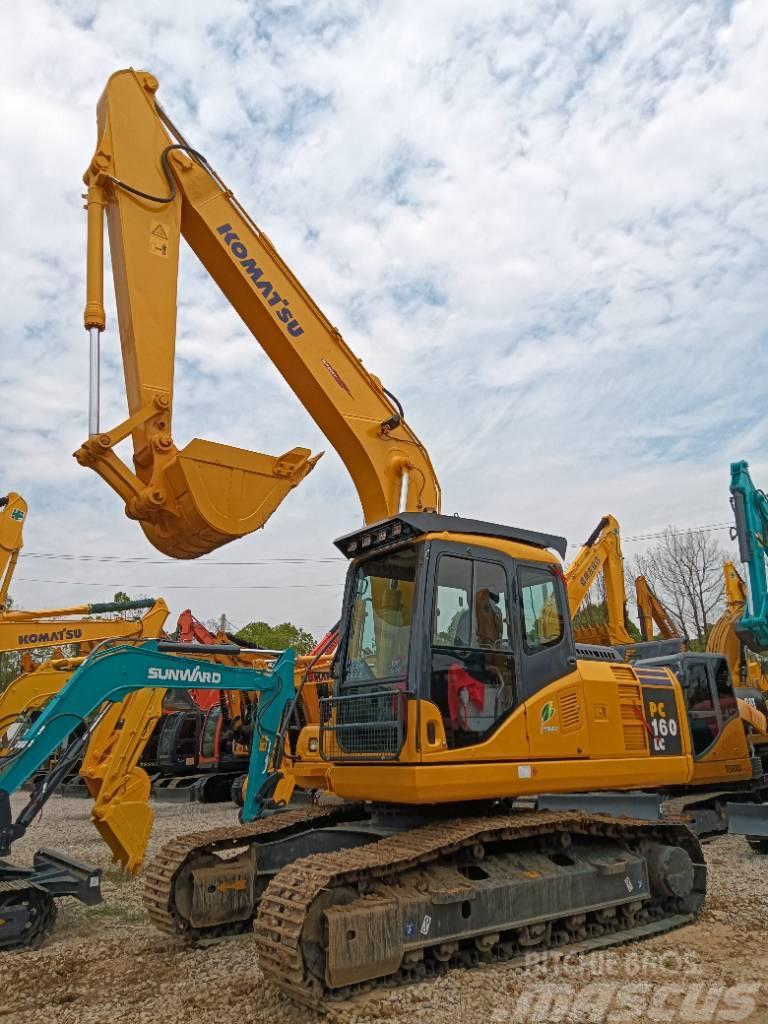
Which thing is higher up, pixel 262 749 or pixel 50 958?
pixel 262 749

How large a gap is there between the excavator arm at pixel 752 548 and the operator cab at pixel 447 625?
605 cm

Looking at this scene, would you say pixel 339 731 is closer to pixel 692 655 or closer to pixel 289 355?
pixel 289 355

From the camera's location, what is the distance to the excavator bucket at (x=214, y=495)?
24.6 ft

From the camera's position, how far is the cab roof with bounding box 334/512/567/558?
6.05 metres

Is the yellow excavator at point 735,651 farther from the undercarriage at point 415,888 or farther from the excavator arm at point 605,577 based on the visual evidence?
the undercarriage at point 415,888

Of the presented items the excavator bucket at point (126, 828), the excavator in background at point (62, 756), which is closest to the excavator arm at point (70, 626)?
the excavator bucket at point (126, 828)

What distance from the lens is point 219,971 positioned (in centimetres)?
564

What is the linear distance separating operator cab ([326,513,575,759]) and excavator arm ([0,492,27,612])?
27.2 feet

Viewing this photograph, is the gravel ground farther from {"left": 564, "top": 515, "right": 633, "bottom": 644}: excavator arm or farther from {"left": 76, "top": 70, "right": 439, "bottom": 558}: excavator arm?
{"left": 564, "top": 515, "right": 633, "bottom": 644}: excavator arm

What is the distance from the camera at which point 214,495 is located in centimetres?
760

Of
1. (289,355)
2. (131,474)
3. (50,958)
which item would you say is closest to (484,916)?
(50,958)

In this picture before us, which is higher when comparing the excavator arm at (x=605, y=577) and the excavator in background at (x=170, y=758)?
the excavator arm at (x=605, y=577)

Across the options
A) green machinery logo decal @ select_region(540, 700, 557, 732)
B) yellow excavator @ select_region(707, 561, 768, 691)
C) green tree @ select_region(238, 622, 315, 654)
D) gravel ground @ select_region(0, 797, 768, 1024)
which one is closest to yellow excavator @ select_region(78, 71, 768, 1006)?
green machinery logo decal @ select_region(540, 700, 557, 732)

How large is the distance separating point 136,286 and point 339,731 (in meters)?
4.55
